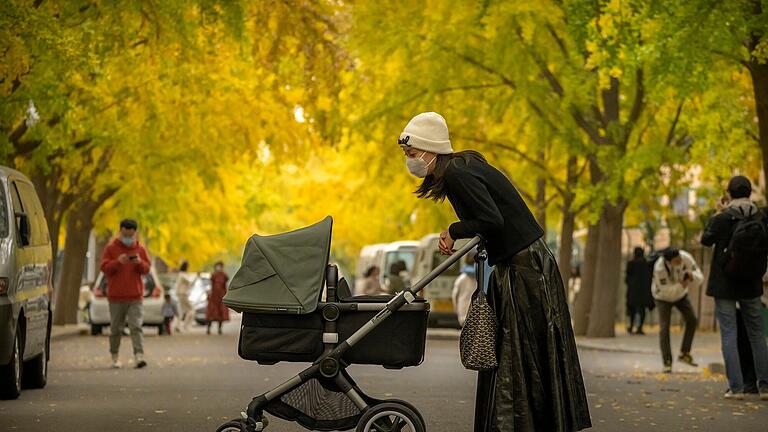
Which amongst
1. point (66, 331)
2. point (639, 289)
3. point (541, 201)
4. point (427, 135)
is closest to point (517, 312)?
point (427, 135)

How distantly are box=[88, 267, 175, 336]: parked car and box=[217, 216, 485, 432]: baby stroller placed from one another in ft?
78.2

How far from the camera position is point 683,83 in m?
19.2

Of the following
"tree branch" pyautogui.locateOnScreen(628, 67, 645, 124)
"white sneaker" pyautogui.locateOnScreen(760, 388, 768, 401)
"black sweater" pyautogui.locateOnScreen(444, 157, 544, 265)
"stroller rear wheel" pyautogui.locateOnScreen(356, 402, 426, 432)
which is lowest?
"stroller rear wheel" pyautogui.locateOnScreen(356, 402, 426, 432)

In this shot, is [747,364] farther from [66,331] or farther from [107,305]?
[107,305]

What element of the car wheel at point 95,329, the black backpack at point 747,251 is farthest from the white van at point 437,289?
the black backpack at point 747,251

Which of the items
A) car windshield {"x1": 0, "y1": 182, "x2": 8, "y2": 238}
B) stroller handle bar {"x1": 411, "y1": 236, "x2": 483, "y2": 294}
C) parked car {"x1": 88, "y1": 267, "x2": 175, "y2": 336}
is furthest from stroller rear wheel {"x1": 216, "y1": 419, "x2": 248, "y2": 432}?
parked car {"x1": 88, "y1": 267, "x2": 175, "y2": 336}

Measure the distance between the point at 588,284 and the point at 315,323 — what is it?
25735 millimetres

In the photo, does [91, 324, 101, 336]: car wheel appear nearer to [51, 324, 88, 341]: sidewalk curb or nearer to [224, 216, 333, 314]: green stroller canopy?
[51, 324, 88, 341]: sidewalk curb

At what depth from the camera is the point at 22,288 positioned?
1463 centimetres

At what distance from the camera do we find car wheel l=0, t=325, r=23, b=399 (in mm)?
14461

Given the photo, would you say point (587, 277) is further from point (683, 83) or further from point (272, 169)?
point (683, 83)


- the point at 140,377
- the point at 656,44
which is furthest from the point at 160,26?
the point at 656,44

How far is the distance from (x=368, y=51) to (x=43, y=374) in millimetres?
12823

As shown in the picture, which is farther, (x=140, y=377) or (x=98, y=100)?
(x=98, y=100)
